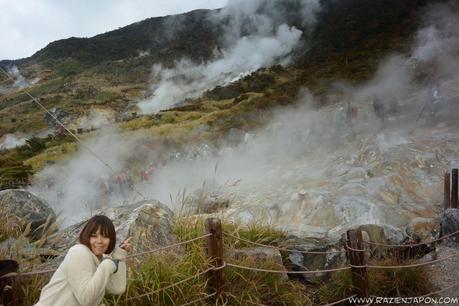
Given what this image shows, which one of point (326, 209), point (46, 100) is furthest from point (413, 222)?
point (46, 100)

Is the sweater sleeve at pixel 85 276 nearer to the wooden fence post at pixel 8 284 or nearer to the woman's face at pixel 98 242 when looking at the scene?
the woman's face at pixel 98 242

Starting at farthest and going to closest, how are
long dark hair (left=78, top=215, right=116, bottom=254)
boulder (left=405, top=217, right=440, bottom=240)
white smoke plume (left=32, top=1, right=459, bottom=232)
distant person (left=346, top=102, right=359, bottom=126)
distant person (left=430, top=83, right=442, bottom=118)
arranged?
1. distant person (left=346, top=102, right=359, bottom=126)
2. distant person (left=430, top=83, right=442, bottom=118)
3. white smoke plume (left=32, top=1, right=459, bottom=232)
4. boulder (left=405, top=217, right=440, bottom=240)
5. long dark hair (left=78, top=215, right=116, bottom=254)

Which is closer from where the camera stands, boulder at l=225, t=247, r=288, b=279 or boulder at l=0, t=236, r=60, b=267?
boulder at l=0, t=236, r=60, b=267

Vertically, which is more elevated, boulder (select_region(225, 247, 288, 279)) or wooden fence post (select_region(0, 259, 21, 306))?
wooden fence post (select_region(0, 259, 21, 306))

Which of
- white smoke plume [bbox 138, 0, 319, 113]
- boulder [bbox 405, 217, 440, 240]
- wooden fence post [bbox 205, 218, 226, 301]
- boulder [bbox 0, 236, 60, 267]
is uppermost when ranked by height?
white smoke plume [bbox 138, 0, 319, 113]

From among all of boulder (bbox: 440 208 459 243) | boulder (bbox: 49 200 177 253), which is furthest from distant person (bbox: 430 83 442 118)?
boulder (bbox: 49 200 177 253)

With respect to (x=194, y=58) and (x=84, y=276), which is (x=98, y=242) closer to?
(x=84, y=276)

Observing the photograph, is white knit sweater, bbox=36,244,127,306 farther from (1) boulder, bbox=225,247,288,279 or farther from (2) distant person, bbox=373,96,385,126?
(2) distant person, bbox=373,96,385,126

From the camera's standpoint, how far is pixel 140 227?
420 centimetres

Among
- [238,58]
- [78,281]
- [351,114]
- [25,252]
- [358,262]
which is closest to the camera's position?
[78,281]

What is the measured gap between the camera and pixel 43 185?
14.3m

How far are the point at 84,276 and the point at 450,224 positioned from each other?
5.98m

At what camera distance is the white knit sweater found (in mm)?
2268

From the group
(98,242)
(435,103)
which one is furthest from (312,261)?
(435,103)
